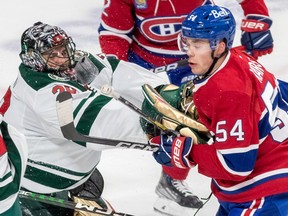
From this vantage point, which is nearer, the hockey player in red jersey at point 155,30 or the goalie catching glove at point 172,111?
the goalie catching glove at point 172,111

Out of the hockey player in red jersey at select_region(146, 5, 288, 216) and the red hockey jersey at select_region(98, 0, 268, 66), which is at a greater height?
the hockey player in red jersey at select_region(146, 5, 288, 216)

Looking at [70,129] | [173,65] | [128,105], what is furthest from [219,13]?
[173,65]

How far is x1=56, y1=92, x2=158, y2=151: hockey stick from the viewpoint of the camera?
252 cm

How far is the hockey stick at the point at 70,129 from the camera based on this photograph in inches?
99.0

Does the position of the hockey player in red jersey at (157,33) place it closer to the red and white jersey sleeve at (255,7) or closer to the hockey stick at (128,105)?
the red and white jersey sleeve at (255,7)

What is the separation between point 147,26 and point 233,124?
143cm

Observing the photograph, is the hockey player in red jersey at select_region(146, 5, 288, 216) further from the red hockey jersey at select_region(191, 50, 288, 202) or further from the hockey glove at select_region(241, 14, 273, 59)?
the hockey glove at select_region(241, 14, 273, 59)

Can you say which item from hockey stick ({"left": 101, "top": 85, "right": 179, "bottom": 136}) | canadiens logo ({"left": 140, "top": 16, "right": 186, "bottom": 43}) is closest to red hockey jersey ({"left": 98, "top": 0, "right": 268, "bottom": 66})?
canadiens logo ({"left": 140, "top": 16, "right": 186, "bottom": 43})

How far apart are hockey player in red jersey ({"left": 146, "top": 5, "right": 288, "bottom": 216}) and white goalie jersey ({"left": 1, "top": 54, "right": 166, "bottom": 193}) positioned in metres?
0.31

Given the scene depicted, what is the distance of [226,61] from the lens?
229cm

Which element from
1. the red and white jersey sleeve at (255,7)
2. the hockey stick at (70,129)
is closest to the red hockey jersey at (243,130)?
the hockey stick at (70,129)

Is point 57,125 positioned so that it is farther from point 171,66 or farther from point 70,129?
point 171,66

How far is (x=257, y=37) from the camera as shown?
3.62 meters

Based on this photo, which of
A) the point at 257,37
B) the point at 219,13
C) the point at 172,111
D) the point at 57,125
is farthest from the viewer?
the point at 257,37
